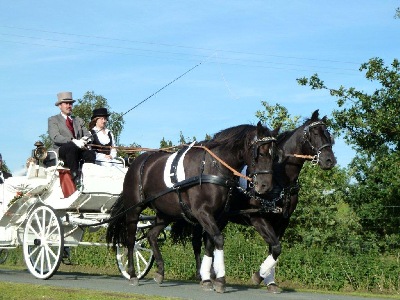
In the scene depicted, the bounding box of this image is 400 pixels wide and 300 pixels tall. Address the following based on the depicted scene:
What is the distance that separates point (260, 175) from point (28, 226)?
17.2 feet

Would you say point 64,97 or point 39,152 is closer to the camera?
point 64,97

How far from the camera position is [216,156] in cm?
1303

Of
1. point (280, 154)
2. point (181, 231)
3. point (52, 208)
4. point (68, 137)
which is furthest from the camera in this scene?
point (181, 231)

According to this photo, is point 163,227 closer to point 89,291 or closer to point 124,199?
point 124,199

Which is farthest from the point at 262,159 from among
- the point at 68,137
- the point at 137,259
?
the point at 137,259

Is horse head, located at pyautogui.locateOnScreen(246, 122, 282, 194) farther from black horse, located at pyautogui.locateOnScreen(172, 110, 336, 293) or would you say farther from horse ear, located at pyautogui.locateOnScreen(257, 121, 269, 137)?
black horse, located at pyautogui.locateOnScreen(172, 110, 336, 293)

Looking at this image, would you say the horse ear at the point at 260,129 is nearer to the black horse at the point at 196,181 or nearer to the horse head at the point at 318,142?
the black horse at the point at 196,181

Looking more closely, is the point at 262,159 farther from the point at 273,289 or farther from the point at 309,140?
the point at 273,289

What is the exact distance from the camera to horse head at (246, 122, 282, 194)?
12188 millimetres

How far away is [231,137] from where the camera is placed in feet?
43.2

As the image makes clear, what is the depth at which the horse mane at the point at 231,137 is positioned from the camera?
13.0 m

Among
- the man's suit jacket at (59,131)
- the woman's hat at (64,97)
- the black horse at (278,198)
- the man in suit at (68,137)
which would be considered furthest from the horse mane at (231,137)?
the woman's hat at (64,97)

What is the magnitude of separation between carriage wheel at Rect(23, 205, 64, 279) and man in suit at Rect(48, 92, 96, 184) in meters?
0.86

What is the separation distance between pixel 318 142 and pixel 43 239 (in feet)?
16.9
